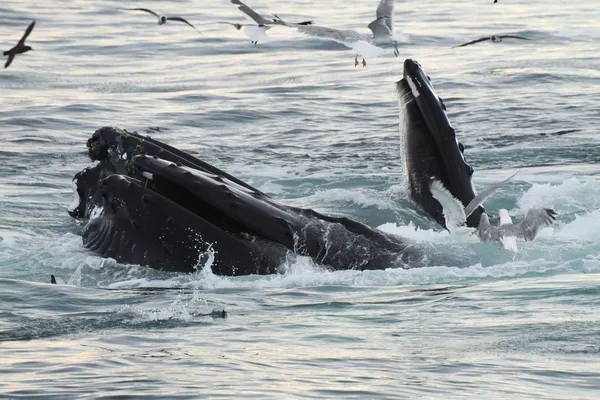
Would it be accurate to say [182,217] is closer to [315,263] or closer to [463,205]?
[315,263]

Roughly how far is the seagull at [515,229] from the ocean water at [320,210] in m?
0.29

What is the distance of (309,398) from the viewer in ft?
18.5

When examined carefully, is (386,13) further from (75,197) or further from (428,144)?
(75,197)

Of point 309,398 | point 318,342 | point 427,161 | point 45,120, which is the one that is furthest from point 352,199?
point 45,120

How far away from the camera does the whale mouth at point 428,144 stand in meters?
9.19

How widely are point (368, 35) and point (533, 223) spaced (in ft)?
5.46

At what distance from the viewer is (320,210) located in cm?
1107

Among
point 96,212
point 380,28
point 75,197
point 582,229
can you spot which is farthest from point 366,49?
point 582,229

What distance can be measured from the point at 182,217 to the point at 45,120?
A: 11.2 metres

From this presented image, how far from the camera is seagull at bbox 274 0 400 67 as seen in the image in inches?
296

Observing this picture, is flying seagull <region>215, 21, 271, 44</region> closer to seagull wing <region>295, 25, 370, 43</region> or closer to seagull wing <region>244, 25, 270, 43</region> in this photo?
seagull wing <region>244, 25, 270, 43</region>

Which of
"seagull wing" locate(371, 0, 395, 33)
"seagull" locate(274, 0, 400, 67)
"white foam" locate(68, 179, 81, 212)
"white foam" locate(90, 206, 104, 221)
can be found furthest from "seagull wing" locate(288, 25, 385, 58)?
"white foam" locate(68, 179, 81, 212)

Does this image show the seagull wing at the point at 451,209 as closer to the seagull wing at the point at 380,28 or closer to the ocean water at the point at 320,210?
the ocean water at the point at 320,210

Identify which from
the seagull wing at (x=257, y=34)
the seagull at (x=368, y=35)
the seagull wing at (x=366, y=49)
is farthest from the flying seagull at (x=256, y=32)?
the seagull wing at (x=366, y=49)
